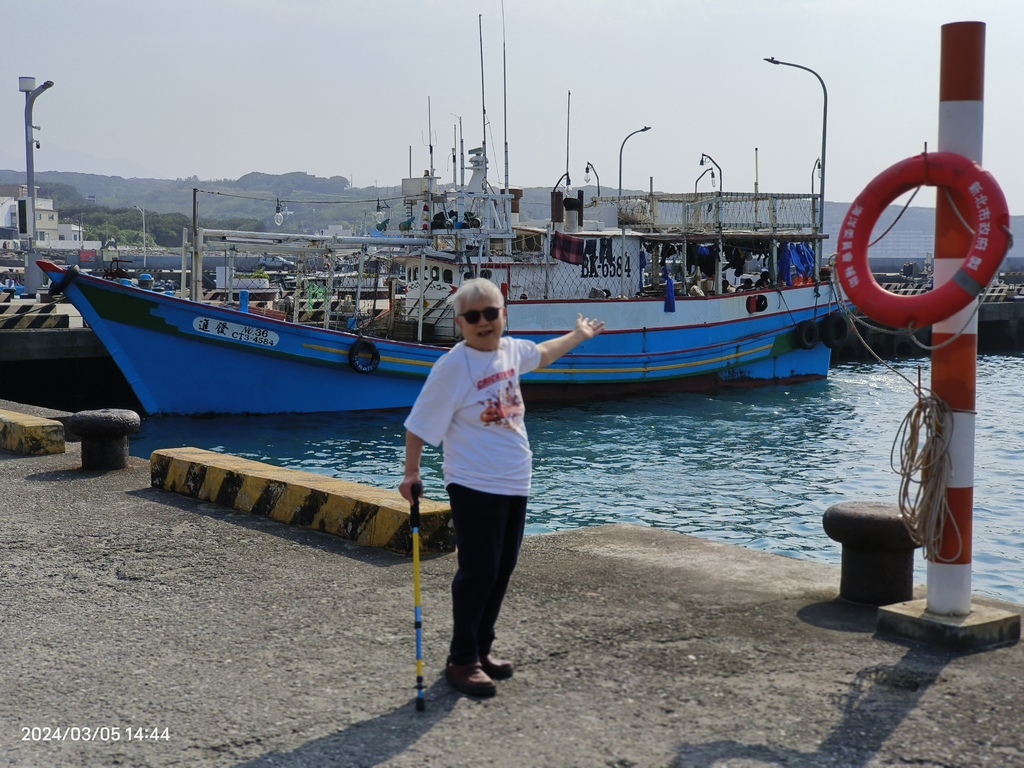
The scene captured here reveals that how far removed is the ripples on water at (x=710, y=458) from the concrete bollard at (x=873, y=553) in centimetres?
310

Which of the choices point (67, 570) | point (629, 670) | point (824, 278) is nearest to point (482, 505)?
point (629, 670)

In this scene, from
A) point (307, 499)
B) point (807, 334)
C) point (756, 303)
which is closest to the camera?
point (307, 499)

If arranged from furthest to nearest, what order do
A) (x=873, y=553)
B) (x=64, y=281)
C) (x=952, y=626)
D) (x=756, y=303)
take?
(x=756, y=303), (x=64, y=281), (x=873, y=553), (x=952, y=626)

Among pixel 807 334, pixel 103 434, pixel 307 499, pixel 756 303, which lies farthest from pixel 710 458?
pixel 807 334


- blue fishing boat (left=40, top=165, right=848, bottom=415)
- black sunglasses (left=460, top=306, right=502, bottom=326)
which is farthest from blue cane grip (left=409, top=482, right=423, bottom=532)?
blue fishing boat (left=40, top=165, right=848, bottom=415)

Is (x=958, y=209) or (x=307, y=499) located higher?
(x=958, y=209)

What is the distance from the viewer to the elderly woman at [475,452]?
4328mm

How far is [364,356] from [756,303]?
32.4 feet

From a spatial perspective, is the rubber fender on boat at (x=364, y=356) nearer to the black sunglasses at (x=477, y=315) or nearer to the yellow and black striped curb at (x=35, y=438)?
the yellow and black striped curb at (x=35, y=438)

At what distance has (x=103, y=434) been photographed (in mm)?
9531

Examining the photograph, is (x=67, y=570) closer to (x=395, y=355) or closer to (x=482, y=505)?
(x=482, y=505)

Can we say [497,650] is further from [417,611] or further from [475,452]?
[475,452]

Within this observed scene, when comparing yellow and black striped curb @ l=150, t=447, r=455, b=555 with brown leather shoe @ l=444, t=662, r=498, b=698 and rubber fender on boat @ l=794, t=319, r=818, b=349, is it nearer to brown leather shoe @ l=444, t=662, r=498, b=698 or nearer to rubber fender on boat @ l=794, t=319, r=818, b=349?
brown leather shoe @ l=444, t=662, r=498, b=698

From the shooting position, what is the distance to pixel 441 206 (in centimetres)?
2416
